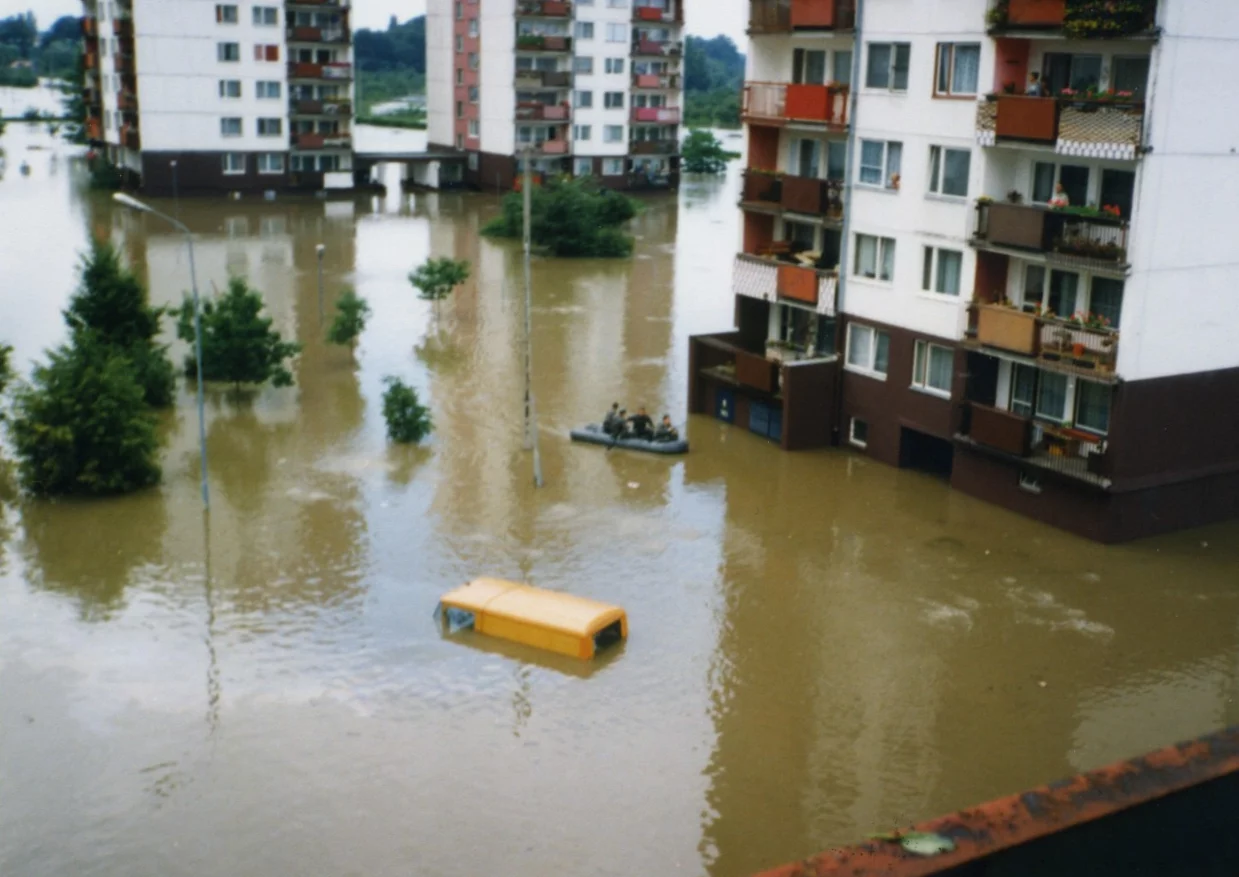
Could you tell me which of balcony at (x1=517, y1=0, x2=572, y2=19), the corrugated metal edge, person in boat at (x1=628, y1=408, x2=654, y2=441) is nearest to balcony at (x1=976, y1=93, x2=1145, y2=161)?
person in boat at (x1=628, y1=408, x2=654, y2=441)

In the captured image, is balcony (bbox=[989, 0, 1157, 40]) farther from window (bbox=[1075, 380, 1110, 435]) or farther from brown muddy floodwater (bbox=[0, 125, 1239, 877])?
brown muddy floodwater (bbox=[0, 125, 1239, 877])

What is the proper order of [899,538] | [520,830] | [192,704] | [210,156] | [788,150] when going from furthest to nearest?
[210,156], [788,150], [899,538], [192,704], [520,830]

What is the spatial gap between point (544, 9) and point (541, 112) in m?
6.78

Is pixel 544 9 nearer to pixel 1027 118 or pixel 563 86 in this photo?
pixel 563 86

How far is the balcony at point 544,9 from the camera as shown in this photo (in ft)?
285

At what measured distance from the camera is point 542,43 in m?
87.8

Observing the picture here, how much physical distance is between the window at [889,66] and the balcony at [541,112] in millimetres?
59222

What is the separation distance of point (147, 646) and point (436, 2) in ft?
273

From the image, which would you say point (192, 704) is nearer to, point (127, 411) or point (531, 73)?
point (127, 411)

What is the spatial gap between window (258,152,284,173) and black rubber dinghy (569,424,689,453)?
5923cm

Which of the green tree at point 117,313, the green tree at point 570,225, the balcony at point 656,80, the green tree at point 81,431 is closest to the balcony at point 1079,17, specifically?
the green tree at point 81,431

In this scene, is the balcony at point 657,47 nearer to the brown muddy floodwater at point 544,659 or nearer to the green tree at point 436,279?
the green tree at point 436,279

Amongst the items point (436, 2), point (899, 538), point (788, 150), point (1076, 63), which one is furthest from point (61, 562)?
point (436, 2)

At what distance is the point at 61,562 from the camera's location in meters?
26.4
